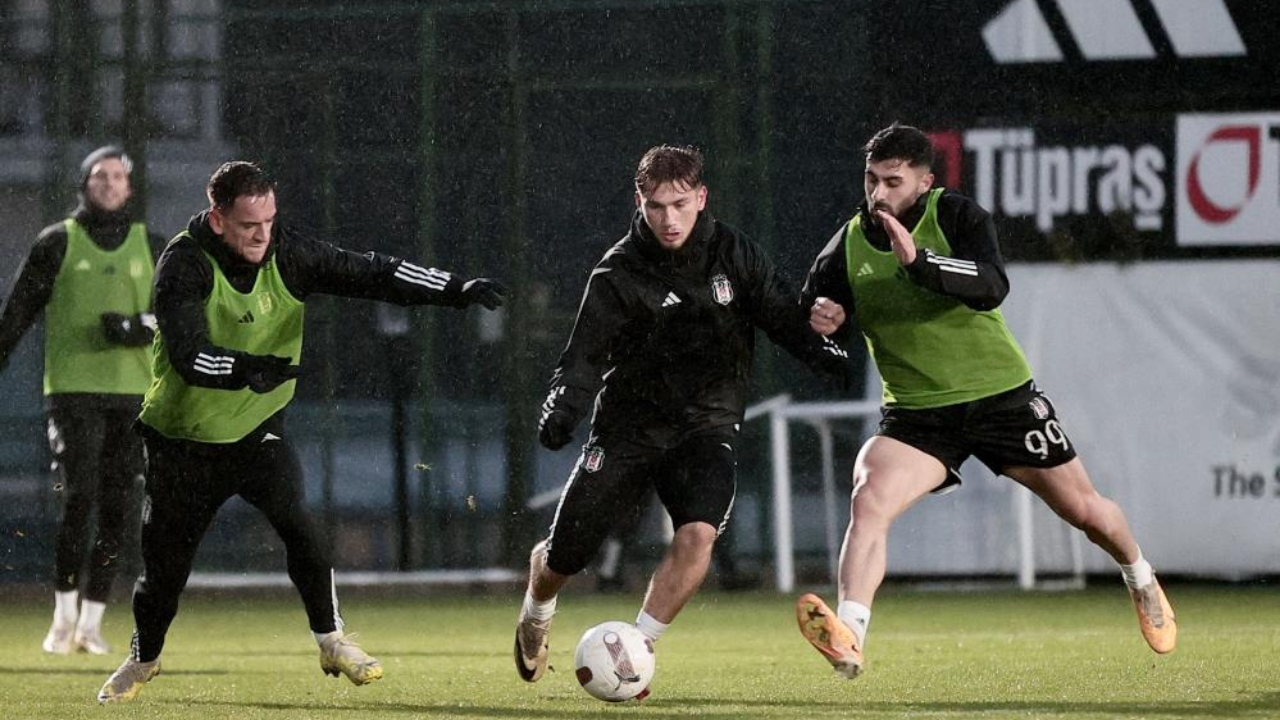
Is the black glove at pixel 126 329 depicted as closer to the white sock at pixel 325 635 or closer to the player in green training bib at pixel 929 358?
the white sock at pixel 325 635

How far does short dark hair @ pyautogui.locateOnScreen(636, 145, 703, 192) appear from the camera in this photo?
7.40m

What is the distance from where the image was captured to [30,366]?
45.7 ft

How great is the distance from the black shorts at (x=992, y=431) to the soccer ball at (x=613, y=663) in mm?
1131

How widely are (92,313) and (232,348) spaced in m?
2.88

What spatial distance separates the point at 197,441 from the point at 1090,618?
5.15m

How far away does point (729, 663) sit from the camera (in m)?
9.30

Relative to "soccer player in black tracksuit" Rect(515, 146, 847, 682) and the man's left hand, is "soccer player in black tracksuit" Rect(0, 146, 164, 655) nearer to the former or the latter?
"soccer player in black tracksuit" Rect(515, 146, 847, 682)

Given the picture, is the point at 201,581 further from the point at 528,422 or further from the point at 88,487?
the point at 88,487

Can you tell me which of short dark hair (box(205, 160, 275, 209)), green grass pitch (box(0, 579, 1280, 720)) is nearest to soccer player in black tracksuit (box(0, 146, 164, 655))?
green grass pitch (box(0, 579, 1280, 720))

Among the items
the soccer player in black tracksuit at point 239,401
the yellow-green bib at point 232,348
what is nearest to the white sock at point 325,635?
the soccer player in black tracksuit at point 239,401

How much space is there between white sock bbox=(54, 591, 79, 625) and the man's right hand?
14.0 feet

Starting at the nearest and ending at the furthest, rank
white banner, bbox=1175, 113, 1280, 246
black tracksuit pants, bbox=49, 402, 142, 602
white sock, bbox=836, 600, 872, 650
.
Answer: white sock, bbox=836, 600, 872, 650 < black tracksuit pants, bbox=49, 402, 142, 602 < white banner, bbox=1175, 113, 1280, 246

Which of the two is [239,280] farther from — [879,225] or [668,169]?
[879,225]

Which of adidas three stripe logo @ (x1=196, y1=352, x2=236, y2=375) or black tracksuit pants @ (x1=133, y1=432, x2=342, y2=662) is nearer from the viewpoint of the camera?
adidas three stripe logo @ (x1=196, y1=352, x2=236, y2=375)
